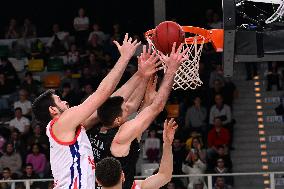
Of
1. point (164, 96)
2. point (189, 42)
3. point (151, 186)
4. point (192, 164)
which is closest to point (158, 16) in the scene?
point (192, 164)

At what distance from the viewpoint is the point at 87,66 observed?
1605cm

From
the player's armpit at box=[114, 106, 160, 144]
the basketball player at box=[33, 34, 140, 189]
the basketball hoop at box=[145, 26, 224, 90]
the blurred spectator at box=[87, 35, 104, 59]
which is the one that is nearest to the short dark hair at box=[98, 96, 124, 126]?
the player's armpit at box=[114, 106, 160, 144]

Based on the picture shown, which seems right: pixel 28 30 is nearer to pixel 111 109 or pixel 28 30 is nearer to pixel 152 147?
pixel 152 147

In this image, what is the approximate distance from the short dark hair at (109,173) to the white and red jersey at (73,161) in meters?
0.23

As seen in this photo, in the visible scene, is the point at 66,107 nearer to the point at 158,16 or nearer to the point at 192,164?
the point at 158,16

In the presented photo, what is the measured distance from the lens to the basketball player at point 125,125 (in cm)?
562

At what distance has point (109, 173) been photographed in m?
5.30

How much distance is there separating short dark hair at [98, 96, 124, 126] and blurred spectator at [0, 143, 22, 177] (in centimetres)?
790

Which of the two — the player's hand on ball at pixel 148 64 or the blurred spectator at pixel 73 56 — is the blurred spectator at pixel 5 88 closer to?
the blurred spectator at pixel 73 56

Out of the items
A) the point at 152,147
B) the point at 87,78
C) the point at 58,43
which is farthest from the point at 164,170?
the point at 58,43

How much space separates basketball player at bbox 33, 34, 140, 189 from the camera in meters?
5.36

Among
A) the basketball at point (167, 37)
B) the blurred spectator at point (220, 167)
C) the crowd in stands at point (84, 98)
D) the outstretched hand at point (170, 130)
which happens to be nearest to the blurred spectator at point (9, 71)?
the crowd in stands at point (84, 98)

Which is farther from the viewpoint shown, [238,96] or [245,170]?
[238,96]

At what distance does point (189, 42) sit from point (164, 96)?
1.80 metres
